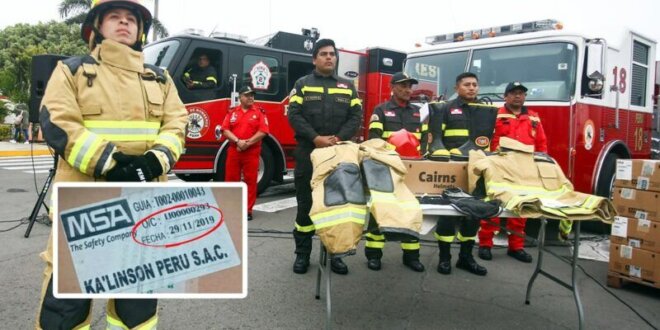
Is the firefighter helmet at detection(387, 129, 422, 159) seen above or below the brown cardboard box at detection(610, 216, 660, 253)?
above

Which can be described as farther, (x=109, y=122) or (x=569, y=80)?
(x=569, y=80)

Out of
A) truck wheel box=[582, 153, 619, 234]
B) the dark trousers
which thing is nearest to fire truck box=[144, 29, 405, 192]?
the dark trousers

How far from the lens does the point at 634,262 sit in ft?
13.4

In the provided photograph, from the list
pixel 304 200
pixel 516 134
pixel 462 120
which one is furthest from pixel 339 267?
pixel 516 134

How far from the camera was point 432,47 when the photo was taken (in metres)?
6.79

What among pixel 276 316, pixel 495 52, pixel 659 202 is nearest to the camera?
pixel 276 316

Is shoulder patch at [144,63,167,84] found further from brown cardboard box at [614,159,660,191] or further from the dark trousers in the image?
brown cardboard box at [614,159,660,191]

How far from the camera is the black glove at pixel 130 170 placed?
1953 millimetres

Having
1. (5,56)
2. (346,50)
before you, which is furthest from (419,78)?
(5,56)

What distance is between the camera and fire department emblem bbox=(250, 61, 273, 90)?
7.84 metres

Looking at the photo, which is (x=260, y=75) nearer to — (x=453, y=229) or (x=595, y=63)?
(x=453, y=229)

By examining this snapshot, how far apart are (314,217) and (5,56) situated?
114 feet

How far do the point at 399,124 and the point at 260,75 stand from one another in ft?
12.9

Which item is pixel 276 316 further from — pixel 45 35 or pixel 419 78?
pixel 45 35
